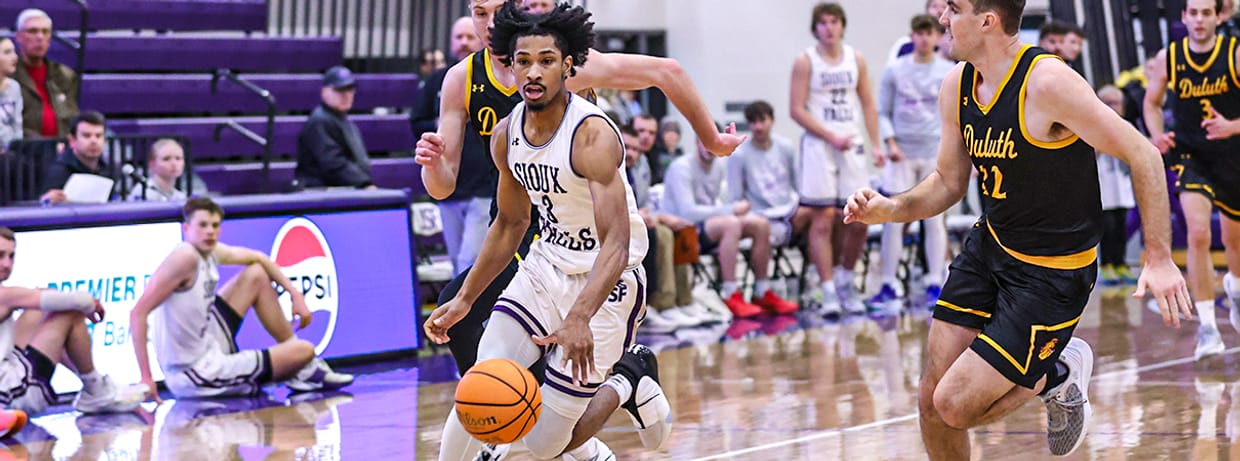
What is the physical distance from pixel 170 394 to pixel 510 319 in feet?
13.2

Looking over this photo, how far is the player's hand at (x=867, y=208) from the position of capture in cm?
498

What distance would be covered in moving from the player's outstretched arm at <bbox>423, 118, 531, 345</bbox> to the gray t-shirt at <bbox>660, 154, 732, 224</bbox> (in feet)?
20.6

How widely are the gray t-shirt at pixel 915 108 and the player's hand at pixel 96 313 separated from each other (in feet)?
18.9

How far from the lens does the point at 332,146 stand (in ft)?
36.5

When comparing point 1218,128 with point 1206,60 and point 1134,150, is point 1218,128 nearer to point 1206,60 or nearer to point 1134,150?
point 1206,60

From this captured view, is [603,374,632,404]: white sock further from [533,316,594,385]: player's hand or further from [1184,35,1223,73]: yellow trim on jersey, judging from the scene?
[1184,35,1223,73]: yellow trim on jersey

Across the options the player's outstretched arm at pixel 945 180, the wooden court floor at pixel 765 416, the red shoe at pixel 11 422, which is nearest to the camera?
the player's outstretched arm at pixel 945 180

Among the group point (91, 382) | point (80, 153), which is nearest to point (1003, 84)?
point (91, 382)

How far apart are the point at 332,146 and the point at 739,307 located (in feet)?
9.99

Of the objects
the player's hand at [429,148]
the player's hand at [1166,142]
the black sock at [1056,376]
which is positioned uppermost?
the player's hand at [429,148]

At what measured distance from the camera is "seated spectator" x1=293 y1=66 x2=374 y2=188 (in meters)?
11.1

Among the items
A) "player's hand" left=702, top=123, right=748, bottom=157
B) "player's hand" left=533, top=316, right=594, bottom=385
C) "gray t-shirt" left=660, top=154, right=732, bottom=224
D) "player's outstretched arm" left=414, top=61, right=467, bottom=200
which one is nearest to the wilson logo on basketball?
"gray t-shirt" left=660, top=154, right=732, bottom=224

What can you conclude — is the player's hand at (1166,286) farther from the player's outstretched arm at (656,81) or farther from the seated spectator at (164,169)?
the seated spectator at (164,169)

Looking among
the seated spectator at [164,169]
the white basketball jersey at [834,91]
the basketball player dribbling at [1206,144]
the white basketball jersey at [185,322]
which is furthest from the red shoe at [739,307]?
the white basketball jersey at [185,322]
